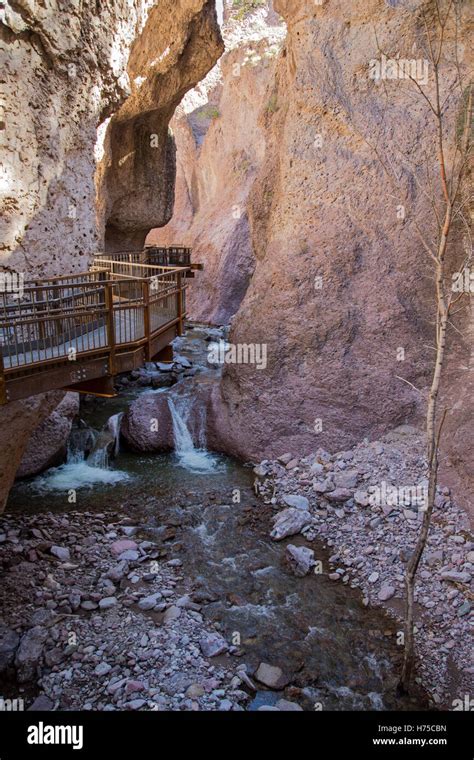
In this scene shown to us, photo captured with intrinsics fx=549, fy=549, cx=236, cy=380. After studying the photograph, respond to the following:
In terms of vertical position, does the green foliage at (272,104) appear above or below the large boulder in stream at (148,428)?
above

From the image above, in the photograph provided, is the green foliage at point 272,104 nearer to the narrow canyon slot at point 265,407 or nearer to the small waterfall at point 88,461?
the narrow canyon slot at point 265,407

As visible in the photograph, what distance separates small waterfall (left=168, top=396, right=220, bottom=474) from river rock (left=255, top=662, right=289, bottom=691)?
590 centimetres

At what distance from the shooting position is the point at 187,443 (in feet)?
44.8

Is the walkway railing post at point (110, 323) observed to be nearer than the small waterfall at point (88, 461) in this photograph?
Yes

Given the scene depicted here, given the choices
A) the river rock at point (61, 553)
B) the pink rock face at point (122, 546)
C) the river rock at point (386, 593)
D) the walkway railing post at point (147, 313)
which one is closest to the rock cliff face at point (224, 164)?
the walkway railing post at point (147, 313)

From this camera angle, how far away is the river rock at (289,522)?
979cm

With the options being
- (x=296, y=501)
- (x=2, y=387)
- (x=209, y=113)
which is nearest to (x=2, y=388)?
(x=2, y=387)

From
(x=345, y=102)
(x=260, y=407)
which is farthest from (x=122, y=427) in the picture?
(x=345, y=102)

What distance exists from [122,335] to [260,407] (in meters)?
4.50

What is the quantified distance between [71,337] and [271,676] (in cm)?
565

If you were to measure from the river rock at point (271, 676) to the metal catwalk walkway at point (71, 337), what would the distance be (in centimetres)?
448

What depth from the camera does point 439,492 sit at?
9.76 meters

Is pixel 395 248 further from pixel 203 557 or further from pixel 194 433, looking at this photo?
pixel 203 557

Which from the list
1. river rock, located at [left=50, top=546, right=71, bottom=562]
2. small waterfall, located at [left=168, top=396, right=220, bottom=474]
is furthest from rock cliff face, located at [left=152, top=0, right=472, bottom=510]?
river rock, located at [left=50, top=546, right=71, bottom=562]
